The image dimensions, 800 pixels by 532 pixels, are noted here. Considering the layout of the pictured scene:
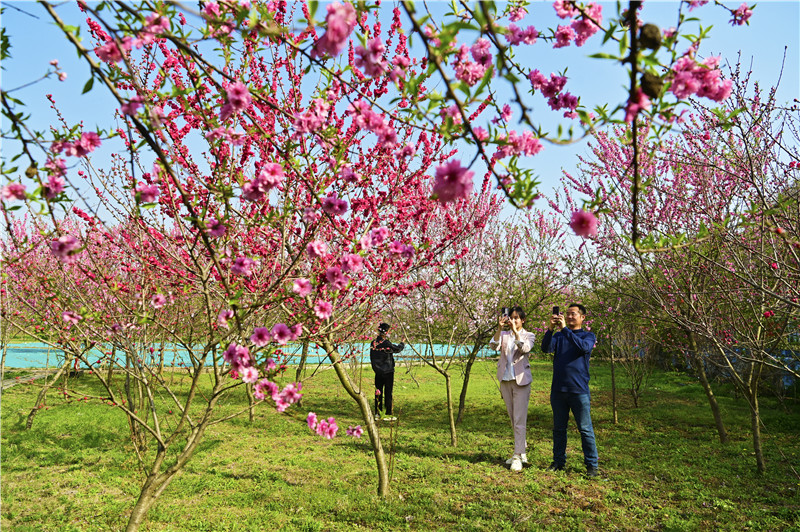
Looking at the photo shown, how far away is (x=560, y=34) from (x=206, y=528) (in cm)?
448

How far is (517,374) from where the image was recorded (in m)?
5.73

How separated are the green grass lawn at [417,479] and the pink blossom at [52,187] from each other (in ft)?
5.00

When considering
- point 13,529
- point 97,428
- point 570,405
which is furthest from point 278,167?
point 97,428

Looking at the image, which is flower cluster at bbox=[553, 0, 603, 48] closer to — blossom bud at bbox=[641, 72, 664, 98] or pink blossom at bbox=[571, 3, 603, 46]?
pink blossom at bbox=[571, 3, 603, 46]

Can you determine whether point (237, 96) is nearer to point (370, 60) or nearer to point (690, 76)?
point (370, 60)

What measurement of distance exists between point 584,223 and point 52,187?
76.0 inches

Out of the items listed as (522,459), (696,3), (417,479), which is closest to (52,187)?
(696,3)

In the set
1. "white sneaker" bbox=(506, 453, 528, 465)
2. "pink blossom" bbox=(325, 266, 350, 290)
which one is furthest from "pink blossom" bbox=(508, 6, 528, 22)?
"white sneaker" bbox=(506, 453, 528, 465)

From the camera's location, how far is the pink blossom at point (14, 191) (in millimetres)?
1635

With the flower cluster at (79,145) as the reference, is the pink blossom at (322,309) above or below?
below

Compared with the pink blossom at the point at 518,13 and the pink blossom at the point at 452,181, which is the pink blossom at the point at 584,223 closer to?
the pink blossom at the point at 452,181

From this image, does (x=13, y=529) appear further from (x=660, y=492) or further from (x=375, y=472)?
(x=660, y=492)

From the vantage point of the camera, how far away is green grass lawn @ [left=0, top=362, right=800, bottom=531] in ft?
13.5

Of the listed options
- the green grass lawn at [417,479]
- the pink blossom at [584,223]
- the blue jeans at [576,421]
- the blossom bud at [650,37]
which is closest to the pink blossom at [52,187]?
the green grass lawn at [417,479]
